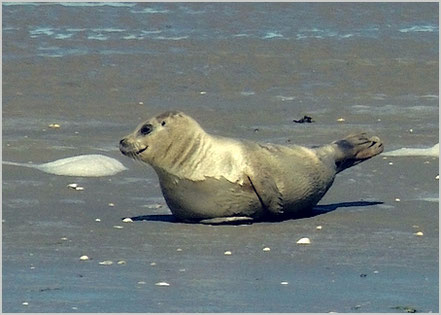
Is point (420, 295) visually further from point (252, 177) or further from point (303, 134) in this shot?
point (303, 134)

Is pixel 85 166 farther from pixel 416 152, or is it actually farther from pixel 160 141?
pixel 416 152

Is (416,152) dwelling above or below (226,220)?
below

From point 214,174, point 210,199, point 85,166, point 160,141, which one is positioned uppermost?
point 160,141

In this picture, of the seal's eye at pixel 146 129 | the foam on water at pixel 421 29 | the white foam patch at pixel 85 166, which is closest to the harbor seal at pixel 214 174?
the seal's eye at pixel 146 129

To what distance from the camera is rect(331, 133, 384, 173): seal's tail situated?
10195mm

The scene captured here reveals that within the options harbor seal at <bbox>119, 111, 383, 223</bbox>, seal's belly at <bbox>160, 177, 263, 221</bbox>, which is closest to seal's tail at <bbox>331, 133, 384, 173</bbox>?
harbor seal at <bbox>119, 111, 383, 223</bbox>

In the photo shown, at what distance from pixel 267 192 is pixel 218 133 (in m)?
4.08

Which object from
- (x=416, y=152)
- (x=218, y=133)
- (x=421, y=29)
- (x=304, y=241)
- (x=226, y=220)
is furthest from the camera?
(x=421, y=29)

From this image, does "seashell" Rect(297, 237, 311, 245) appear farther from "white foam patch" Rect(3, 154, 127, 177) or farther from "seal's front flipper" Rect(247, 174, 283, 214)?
"white foam patch" Rect(3, 154, 127, 177)

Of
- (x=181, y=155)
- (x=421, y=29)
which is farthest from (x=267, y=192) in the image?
(x=421, y=29)

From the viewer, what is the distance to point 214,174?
30.7ft

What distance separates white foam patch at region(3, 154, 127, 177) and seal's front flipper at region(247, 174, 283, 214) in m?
1.88

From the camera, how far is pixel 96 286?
24.4 ft

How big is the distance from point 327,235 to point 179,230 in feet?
2.98
